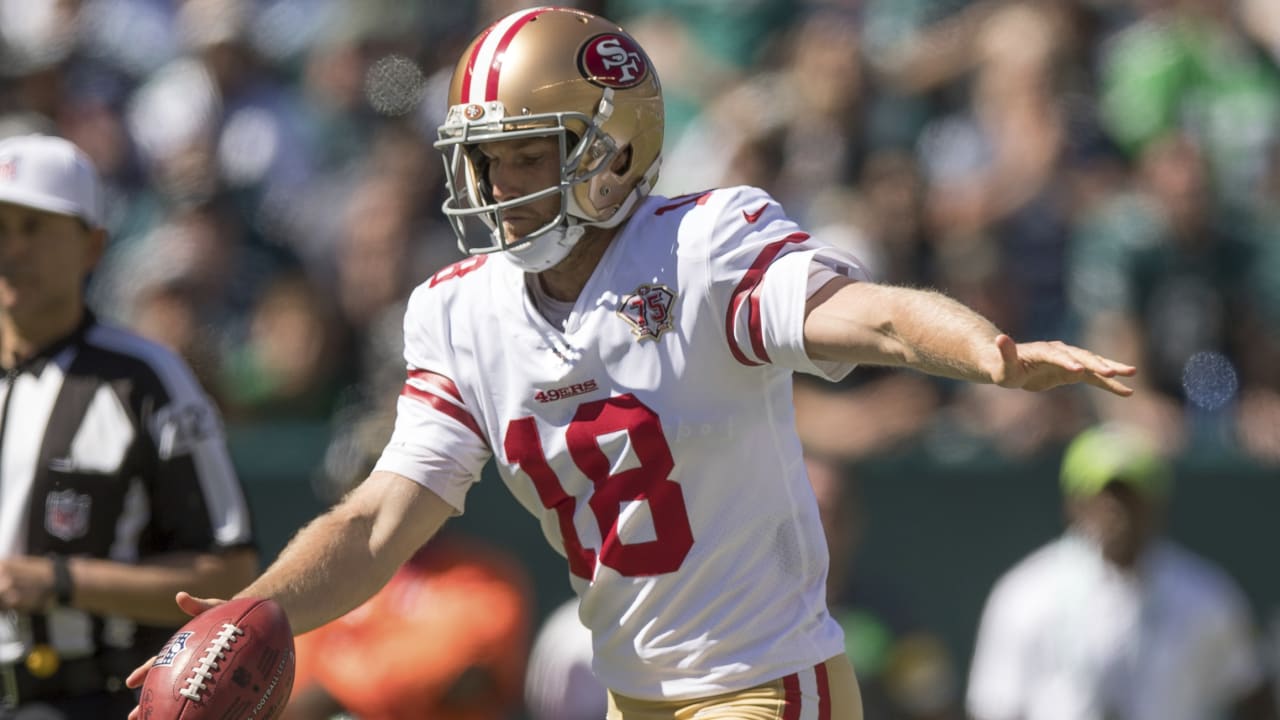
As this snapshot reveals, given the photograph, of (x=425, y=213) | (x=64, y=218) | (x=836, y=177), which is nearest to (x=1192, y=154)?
(x=836, y=177)

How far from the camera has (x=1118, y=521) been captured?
767cm

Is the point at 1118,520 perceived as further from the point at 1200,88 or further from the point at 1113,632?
the point at 1200,88

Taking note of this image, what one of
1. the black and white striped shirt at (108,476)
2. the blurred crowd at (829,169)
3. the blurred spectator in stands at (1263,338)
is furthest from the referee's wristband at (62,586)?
the blurred spectator in stands at (1263,338)

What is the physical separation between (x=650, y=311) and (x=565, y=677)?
11.2 feet

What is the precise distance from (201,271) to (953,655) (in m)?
3.82

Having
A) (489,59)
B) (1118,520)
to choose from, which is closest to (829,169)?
(1118,520)

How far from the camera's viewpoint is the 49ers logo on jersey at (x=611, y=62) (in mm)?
4383

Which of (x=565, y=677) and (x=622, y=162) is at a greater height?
(x=622, y=162)

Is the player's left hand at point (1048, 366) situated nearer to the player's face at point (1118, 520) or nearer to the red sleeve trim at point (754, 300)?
the red sleeve trim at point (754, 300)

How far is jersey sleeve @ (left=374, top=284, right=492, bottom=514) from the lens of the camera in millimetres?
4445

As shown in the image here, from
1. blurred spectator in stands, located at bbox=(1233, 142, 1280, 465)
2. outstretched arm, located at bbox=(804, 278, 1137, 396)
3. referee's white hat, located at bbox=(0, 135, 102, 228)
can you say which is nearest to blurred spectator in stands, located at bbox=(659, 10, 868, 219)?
blurred spectator in stands, located at bbox=(1233, 142, 1280, 465)

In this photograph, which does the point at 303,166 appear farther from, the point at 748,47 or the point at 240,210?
the point at 748,47

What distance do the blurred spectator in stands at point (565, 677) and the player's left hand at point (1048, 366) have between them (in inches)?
151

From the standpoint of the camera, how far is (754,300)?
4074mm
